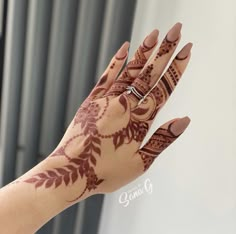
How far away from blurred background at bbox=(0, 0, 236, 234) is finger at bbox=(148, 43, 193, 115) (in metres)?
0.11

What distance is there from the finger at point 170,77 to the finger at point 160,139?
1.7 inches

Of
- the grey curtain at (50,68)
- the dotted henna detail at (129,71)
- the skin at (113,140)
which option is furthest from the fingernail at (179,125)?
the grey curtain at (50,68)

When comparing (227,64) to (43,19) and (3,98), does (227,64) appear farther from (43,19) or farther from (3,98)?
(3,98)

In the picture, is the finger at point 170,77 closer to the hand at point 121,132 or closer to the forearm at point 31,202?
the hand at point 121,132

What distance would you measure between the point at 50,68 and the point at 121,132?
1.39ft

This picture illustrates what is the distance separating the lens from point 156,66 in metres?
0.72

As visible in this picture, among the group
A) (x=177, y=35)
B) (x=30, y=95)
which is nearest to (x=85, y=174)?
(x=177, y=35)

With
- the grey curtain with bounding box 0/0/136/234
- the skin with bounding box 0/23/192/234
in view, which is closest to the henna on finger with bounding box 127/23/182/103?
the skin with bounding box 0/23/192/234

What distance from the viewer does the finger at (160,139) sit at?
705 millimetres

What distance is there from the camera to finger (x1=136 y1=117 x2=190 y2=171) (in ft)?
2.31

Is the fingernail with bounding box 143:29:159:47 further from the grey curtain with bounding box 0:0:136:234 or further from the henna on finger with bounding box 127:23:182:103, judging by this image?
Result: the grey curtain with bounding box 0:0:136:234

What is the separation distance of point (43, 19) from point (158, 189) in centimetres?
47

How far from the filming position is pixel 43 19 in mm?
1046

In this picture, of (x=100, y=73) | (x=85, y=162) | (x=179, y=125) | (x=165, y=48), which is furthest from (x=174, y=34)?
(x=100, y=73)
